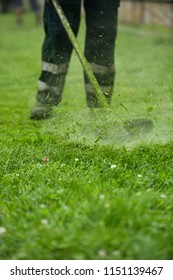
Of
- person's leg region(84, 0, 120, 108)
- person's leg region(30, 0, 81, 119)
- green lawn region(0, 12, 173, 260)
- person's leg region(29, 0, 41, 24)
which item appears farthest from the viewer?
person's leg region(29, 0, 41, 24)

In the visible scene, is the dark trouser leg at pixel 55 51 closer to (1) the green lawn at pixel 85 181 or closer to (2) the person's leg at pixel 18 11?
(1) the green lawn at pixel 85 181

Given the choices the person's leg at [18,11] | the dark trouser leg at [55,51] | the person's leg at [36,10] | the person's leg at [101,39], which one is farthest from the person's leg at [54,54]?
the person's leg at [36,10]

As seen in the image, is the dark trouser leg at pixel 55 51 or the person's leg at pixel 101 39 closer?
the person's leg at pixel 101 39

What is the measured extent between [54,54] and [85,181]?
185cm

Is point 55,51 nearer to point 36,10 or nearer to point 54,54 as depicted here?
point 54,54

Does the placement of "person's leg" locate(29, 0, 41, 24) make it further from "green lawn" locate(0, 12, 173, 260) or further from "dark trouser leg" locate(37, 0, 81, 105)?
"dark trouser leg" locate(37, 0, 81, 105)

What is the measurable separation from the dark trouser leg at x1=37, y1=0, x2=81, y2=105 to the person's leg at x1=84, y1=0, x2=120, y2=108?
0.14m

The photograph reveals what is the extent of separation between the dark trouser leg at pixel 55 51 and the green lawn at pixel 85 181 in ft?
0.69

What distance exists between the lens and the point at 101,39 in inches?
183

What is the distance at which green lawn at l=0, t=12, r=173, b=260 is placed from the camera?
2.46 meters

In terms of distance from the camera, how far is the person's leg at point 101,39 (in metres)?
4.60

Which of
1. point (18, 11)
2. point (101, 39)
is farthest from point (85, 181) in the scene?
point (18, 11)

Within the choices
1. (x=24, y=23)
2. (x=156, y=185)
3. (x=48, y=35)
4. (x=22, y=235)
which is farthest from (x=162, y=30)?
(x=22, y=235)

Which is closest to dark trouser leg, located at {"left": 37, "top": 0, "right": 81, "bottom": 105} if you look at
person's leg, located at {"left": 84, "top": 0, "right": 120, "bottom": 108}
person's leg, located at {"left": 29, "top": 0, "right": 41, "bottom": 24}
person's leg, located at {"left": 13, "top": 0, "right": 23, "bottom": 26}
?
person's leg, located at {"left": 84, "top": 0, "right": 120, "bottom": 108}
